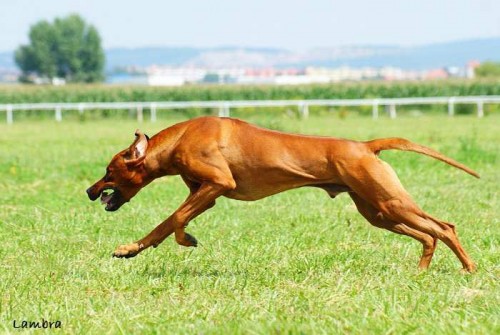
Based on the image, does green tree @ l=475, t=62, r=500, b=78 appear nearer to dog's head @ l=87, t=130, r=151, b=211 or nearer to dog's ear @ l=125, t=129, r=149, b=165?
dog's head @ l=87, t=130, r=151, b=211

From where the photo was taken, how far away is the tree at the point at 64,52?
498 ft

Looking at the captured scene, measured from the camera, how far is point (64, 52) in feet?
495

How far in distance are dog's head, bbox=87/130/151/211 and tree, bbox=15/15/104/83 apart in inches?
5601

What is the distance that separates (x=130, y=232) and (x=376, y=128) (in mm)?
21669

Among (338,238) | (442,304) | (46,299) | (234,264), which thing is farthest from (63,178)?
(442,304)

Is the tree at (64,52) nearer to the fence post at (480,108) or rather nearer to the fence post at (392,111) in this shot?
the fence post at (392,111)

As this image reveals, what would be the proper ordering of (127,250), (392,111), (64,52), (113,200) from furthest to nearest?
(64,52), (392,111), (113,200), (127,250)

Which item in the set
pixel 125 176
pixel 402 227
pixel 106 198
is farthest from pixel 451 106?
pixel 125 176

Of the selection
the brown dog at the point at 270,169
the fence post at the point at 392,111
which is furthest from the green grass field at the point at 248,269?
the fence post at the point at 392,111

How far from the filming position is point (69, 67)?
152375 millimetres

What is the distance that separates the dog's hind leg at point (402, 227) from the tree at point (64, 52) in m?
143

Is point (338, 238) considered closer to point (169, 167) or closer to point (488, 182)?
point (169, 167)

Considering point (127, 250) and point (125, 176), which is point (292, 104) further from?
point (127, 250)

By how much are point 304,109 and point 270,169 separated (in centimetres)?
3265
